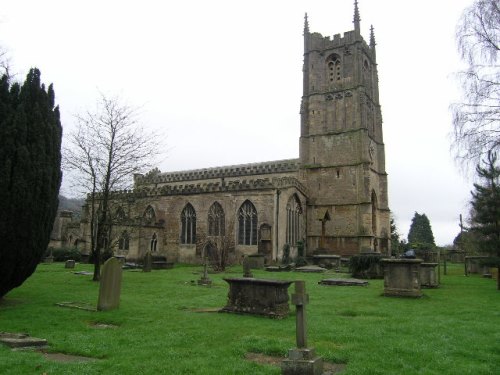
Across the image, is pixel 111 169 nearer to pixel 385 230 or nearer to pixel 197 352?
pixel 197 352

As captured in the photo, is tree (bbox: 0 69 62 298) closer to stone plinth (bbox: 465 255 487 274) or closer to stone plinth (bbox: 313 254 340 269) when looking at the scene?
stone plinth (bbox: 313 254 340 269)

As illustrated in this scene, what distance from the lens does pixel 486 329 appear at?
775 cm

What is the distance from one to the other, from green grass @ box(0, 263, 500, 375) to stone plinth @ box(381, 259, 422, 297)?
0.49 meters

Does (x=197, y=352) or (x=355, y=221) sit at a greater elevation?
(x=355, y=221)

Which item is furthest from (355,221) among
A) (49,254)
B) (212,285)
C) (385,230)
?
(49,254)

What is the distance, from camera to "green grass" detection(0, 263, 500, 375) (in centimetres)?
545

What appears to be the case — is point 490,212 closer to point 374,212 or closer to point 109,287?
point 109,287

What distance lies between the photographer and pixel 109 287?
31.8 feet

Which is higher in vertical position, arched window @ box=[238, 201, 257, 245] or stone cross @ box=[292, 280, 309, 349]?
arched window @ box=[238, 201, 257, 245]

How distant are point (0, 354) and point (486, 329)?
26.6 feet

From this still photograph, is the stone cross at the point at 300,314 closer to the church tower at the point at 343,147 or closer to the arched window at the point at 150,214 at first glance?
the church tower at the point at 343,147

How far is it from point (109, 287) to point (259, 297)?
3.50 meters

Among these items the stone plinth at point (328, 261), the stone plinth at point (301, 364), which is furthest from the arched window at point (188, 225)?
the stone plinth at point (301, 364)

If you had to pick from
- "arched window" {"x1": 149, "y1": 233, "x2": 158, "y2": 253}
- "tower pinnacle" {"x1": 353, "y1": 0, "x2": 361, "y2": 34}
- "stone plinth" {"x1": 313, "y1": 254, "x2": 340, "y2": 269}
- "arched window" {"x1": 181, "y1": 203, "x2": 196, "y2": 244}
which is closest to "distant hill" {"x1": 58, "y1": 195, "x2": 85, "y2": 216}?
"arched window" {"x1": 149, "y1": 233, "x2": 158, "y2": 253}
